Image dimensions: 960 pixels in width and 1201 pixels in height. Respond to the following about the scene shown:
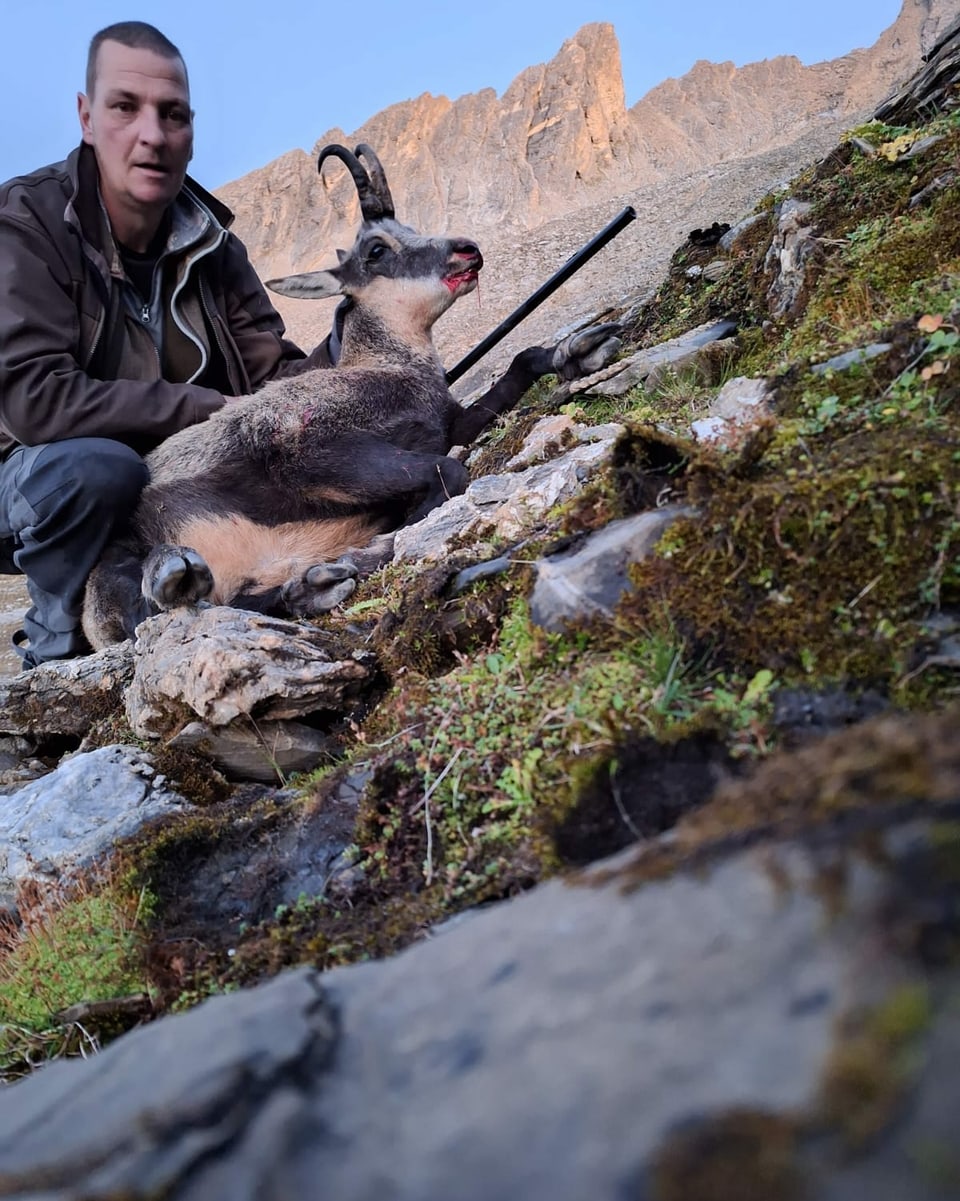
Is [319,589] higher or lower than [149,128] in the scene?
lower

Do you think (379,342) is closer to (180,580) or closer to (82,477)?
(82,477)

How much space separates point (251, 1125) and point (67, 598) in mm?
5313

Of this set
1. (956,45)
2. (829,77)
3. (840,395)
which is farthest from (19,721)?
(829,77)

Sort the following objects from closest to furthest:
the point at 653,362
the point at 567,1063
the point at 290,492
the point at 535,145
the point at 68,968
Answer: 1. the point at 567,1063
2. the point at 68,968
3. the point at 290,492
4. the point at 653,362
5. the point at 535,145

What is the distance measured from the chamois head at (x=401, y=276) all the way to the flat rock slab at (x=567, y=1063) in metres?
6.55

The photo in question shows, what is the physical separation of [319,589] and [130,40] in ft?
13.8

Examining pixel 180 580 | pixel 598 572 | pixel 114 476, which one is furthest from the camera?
pixel 114 476

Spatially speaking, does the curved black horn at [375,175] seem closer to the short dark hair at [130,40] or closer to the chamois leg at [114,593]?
the short dark hair at [130,40]

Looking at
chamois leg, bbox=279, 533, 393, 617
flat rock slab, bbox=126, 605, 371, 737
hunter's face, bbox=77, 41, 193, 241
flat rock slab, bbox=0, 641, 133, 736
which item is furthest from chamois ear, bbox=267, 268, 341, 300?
flat rock slab, bbox=126, 605, 371, 737

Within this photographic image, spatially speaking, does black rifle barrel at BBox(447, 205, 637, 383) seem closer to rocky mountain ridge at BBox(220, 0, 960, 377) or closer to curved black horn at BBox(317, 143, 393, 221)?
curved black horn at BBox(317, 143, 393, 221)

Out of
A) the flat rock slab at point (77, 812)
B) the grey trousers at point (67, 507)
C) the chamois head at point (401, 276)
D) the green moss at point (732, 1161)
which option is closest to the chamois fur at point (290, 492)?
the grey trousers at point (67, 507)

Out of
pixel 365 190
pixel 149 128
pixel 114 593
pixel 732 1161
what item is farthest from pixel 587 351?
pixel 732 1161

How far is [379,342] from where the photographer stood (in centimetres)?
703

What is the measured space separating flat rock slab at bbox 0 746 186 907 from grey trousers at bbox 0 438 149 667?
1974mm
